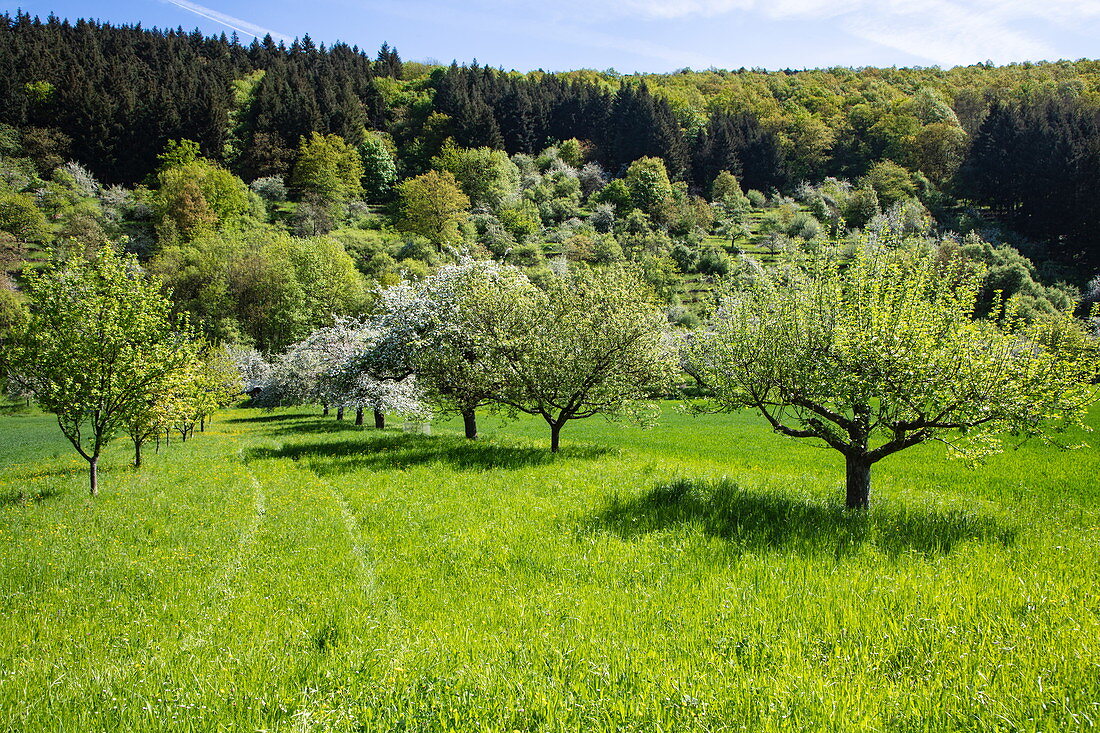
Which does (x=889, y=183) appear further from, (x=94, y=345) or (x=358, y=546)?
(x=94, y=345)

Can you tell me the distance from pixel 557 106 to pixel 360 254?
343 ft

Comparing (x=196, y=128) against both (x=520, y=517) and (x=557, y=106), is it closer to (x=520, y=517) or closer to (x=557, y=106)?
(x=557, y=106)

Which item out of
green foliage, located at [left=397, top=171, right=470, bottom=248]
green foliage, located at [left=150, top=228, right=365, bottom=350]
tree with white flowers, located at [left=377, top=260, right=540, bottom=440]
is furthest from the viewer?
green foliage, located at [left=397, top=171, right=470, bottom=248]

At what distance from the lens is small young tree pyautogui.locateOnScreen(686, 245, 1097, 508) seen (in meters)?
10.9

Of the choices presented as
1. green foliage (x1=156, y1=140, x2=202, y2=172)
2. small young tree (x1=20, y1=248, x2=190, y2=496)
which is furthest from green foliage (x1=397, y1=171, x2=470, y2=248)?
small young tree (x1=20, y1=248, x2=190, y2=496)

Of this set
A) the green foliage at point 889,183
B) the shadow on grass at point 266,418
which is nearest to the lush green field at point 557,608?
the shadow on grass at point 266,418

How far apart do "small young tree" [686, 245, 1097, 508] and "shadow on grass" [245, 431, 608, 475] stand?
8.58 m

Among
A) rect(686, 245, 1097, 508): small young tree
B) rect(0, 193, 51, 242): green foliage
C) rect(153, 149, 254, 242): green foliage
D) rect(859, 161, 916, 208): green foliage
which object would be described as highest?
rect(859, 161, 916, 208): green foliage

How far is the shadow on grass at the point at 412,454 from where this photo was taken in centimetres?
1962

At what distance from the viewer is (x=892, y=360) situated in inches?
444

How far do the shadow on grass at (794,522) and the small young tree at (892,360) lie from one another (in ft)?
4.97

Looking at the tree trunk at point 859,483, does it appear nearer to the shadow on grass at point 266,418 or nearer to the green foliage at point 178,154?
the shadow on grass at point 266,418

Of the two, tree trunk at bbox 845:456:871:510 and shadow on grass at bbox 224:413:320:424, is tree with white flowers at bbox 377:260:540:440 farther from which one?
shadow on grass at bbox 224:413:320:424

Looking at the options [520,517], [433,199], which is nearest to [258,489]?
[520,517]
